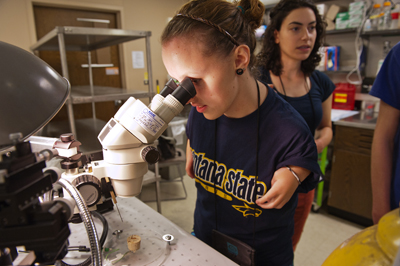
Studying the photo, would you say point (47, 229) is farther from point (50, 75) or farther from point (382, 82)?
point (382, 82)

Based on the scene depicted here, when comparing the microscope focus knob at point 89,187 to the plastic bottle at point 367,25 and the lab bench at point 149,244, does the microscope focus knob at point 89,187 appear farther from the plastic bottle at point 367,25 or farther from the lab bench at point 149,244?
the plastic bottle at point 367,25

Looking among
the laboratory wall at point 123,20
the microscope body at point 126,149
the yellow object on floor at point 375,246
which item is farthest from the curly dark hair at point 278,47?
the laboratory wall at point 123,20

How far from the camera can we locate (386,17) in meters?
2.39

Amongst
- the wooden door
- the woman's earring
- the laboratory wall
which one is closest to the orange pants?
the woman's earring

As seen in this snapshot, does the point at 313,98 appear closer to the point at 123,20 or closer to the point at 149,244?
the point at 149,244

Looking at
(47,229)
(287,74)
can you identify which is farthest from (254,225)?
(287,74)

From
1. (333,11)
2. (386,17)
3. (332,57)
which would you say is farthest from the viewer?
(332,57)

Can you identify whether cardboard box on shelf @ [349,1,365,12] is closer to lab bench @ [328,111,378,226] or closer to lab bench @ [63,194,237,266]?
lab bench @ [328,111,378,226]

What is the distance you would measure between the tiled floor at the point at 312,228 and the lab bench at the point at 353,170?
158 mm

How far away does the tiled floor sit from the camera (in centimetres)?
201

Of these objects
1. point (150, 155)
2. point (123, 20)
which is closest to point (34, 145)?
point (150, 155)

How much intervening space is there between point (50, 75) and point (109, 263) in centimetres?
55

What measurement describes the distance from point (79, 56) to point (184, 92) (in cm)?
329

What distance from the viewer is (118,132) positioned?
60cm
